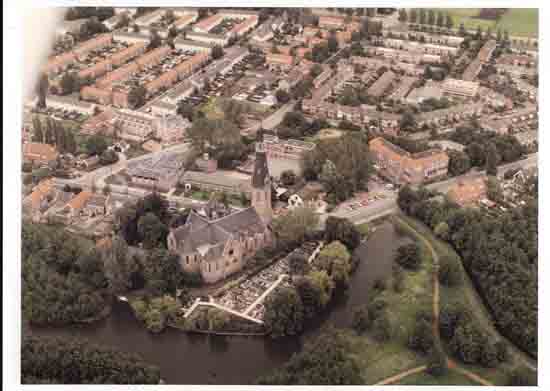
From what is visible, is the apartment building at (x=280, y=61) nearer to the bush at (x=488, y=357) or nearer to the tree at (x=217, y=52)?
the tree at (x=217, y=52)

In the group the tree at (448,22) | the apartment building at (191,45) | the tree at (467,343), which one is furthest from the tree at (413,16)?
the tree at (467,343)

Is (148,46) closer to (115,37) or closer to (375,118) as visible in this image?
(115,37)

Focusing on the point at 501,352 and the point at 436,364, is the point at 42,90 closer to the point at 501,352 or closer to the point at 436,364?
the point at 436,364

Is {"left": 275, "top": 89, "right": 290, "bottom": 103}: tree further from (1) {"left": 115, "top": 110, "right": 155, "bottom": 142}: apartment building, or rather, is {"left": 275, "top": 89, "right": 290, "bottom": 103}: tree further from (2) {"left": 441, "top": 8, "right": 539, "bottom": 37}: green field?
(2) {"left": 441, "top": 8, "right": 539, "bottom": 37}: green field

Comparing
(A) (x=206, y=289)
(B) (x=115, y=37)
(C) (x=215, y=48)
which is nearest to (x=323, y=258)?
(A) (x=206, y=289)

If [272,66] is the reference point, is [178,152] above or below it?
below
